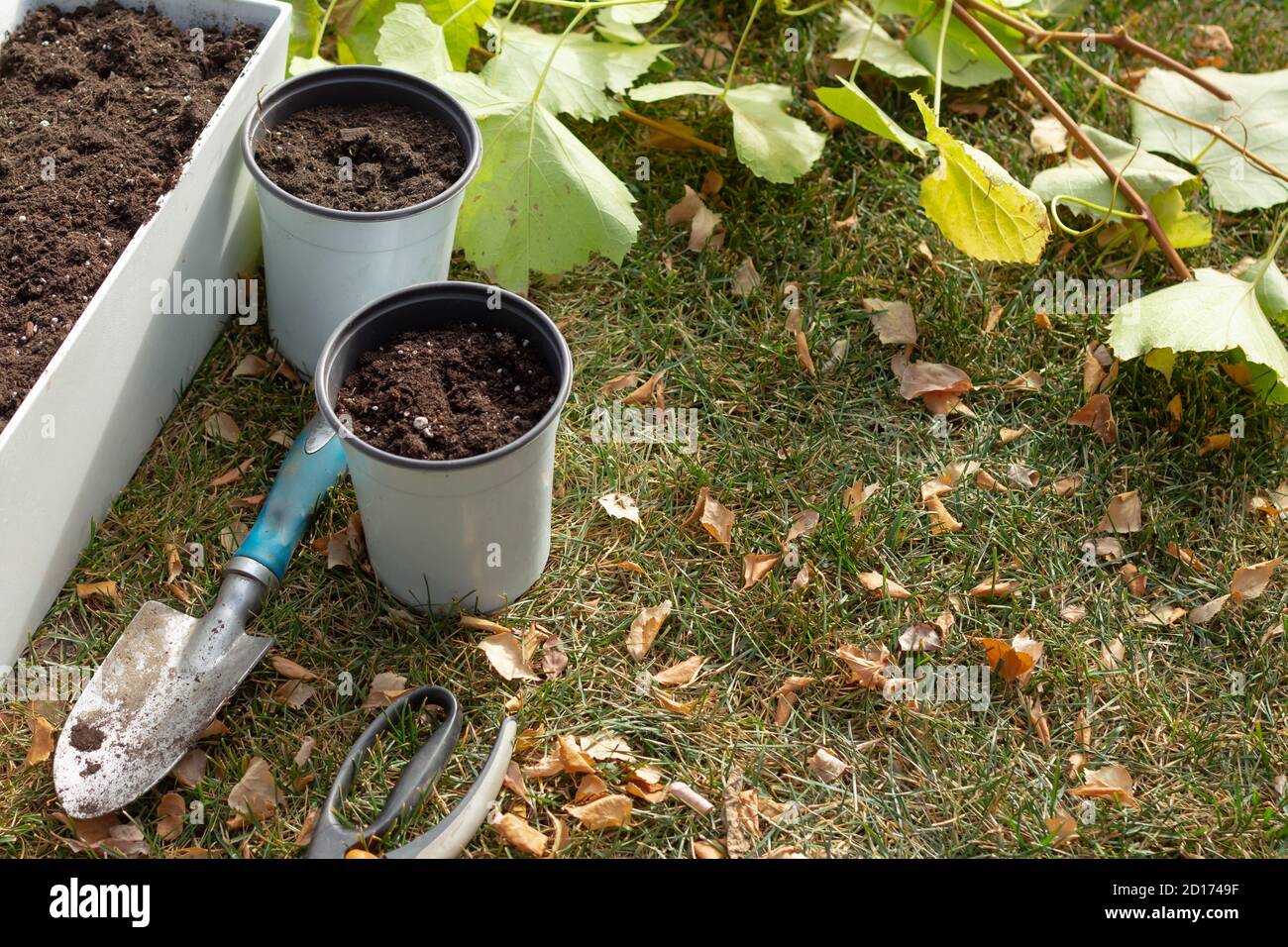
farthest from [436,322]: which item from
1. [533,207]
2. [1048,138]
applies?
[1048,138]

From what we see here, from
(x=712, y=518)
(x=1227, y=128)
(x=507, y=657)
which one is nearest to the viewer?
(x=507, y=657)

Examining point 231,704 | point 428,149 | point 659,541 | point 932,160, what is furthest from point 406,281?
point 932,160

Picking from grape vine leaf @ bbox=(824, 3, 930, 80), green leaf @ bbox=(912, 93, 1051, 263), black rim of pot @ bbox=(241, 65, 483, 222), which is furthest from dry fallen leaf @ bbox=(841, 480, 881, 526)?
grape vine leaf @ bbox=(824, 3, 930, 80)

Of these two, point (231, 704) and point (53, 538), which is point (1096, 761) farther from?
point (53, 538)

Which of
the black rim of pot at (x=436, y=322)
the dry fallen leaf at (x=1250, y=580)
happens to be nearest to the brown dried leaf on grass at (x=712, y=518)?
the black rim of pot at (x=436, y=322)

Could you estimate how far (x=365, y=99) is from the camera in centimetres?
290

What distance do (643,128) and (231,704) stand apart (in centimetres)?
199

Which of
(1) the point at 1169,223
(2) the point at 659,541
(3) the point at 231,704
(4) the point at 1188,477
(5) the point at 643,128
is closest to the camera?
(3) the point at 231,704

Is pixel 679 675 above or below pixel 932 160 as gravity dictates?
below

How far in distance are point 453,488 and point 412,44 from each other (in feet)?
4.50

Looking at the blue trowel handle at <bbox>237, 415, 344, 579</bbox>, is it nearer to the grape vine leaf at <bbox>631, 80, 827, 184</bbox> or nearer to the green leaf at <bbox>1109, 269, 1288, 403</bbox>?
the grape vine leaf at <bbox>631, 80, 827, 184</bbox>

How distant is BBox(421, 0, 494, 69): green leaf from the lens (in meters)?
3.06

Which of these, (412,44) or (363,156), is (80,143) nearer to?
(363,156)

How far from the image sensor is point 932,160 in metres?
3.43
